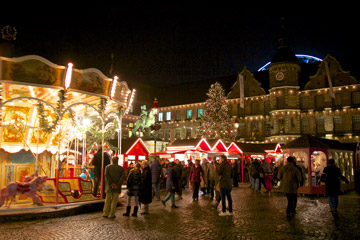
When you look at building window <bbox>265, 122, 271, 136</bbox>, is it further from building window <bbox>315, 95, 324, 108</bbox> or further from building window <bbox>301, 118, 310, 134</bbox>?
building window <bbox>315, 95, 324, 108</bbox>

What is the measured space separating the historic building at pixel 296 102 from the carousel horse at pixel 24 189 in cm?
2804

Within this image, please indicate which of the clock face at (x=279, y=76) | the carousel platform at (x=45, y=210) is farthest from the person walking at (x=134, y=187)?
the clock face at (x=279, y=76)

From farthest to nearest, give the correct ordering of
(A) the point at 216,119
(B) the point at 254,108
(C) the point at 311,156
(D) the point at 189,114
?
1. (D) the point at 189,114
2. (B) the point at 254,108
3. (A) the point at 216,119
4. (C) the point at 311,156

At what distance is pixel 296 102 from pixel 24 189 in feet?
112

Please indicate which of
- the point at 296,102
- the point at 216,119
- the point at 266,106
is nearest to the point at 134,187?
the point at 216,119

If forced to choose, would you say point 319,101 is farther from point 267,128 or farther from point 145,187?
point 145,187

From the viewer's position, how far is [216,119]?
1375 inches

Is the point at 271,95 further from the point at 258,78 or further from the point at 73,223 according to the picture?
the point at 73,223

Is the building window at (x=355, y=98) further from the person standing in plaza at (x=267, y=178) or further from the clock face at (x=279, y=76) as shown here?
the person standing in plaza at (x=267, y=178)

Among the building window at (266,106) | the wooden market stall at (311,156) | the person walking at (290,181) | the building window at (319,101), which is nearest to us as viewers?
the person walking at (290,181)

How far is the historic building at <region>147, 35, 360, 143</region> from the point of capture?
35.5m

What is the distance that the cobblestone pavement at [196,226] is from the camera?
23.4ft

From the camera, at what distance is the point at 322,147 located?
52.6 ft

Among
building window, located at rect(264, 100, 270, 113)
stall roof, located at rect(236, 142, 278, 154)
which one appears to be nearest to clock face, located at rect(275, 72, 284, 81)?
building window, located at rect(264, 100, 270, 113)
